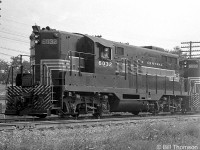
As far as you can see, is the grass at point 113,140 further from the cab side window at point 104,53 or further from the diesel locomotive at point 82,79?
the cab side window at point 104,53

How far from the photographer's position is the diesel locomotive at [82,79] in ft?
44.6

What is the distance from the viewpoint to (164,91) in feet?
63.8

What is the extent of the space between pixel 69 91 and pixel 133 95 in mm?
4728

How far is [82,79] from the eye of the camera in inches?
581

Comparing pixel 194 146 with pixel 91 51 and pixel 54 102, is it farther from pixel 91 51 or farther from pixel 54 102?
pixel 91 51

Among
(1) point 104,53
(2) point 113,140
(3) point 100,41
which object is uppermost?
(3) point 100,41

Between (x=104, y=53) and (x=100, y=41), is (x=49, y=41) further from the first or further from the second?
(x=104, y=53)

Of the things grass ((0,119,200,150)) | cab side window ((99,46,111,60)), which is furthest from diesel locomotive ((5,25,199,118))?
grass ((0,119,200,150))

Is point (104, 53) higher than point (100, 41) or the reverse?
the reverse

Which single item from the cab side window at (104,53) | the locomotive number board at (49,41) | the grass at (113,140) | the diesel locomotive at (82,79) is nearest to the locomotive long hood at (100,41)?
the diesel locomotive at (82,79)

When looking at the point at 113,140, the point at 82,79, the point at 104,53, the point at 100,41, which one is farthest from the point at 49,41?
the point at 113,140

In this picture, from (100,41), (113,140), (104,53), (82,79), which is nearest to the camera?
(113,140)

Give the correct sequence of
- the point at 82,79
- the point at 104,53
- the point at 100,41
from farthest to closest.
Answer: the point at 104,53, the point at 100,41, the point at 82,79

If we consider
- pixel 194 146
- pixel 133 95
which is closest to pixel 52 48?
pixel 133 95
